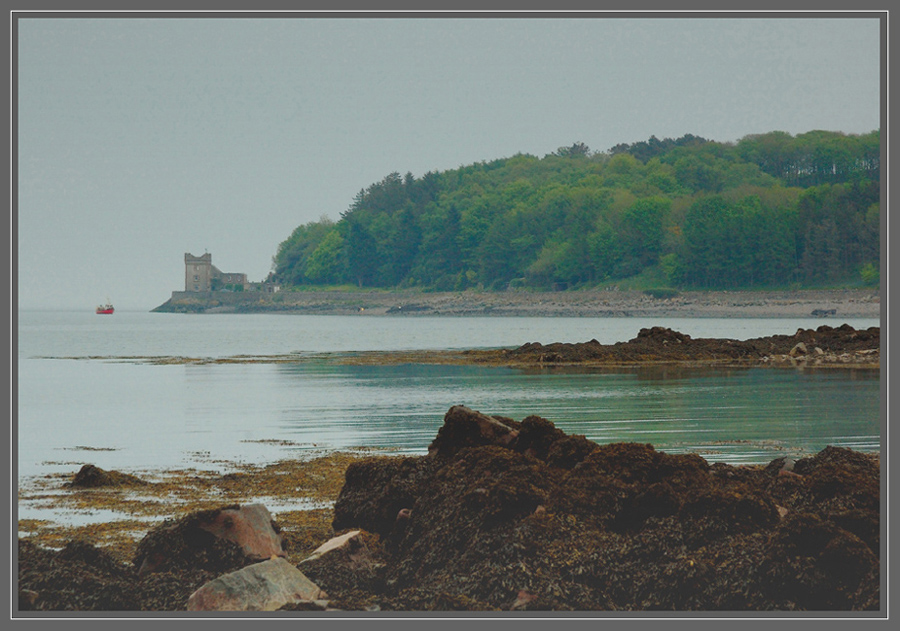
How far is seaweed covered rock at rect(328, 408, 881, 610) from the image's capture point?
528 cm

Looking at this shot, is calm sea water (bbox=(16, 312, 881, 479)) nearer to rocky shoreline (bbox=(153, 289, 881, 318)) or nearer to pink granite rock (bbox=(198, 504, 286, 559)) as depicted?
pink granite rock (bbox=(198, 504, 286, 559))

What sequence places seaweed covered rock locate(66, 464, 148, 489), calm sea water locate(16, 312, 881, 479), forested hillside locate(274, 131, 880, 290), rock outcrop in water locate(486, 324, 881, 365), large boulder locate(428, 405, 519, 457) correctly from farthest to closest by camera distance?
forested hillside locate(274, 131, 880, 290), rock outcrop in water locate(486, 324, 881, 365), calm sea water locate(16, 312, 881, 479), seaweed covered rock locate(66, 464, 148, 489), large boulder locate(428, 405, 519, 457)

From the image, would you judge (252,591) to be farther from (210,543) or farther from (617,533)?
(617,533)

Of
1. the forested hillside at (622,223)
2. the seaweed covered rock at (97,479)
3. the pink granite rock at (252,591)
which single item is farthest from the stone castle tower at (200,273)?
the pink granite rock at (252,591)

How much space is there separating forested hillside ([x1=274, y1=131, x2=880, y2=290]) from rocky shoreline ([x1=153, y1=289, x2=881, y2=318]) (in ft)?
6.25

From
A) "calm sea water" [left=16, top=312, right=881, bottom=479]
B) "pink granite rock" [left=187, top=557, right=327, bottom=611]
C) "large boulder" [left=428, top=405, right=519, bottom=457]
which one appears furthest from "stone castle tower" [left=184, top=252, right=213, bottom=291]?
→ "pink granite rock" [left=187, top=557, right=327, bottom=611]

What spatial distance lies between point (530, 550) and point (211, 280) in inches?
6406

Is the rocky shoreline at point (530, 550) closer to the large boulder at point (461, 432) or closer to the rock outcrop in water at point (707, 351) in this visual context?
the large boulder at point (461, 432)

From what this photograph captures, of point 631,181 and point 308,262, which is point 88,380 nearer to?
point 631,181

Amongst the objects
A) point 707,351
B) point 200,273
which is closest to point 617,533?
point 707,351

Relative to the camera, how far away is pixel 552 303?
114 meters

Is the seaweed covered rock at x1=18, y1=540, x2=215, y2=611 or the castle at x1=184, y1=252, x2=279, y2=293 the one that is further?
the castle at x1=184, y1=252, x2=279, y2=293

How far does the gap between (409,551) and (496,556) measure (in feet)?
2.31

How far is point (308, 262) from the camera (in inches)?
6427
